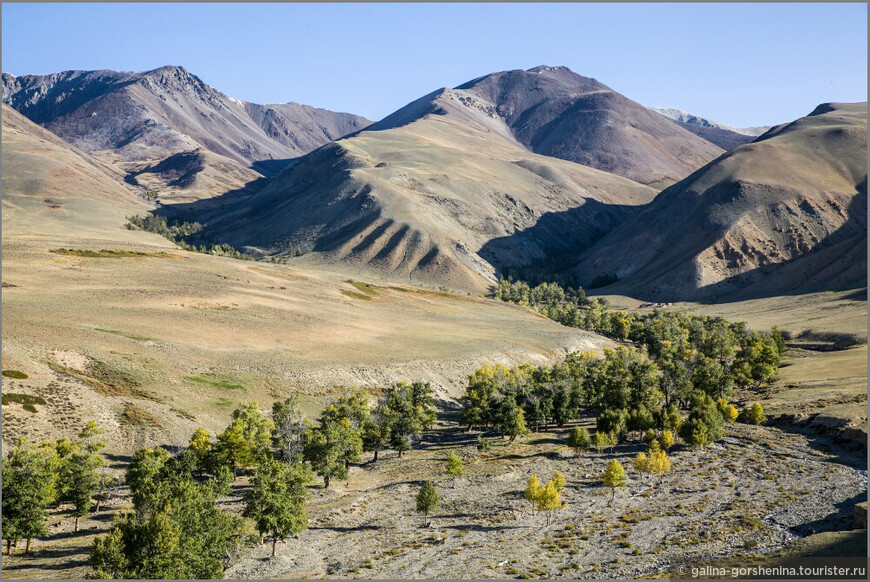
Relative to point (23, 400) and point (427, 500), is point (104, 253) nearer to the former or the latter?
point (23, 400)

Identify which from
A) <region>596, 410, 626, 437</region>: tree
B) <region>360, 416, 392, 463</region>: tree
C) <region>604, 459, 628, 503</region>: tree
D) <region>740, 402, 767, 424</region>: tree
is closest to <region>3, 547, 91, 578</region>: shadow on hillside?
<region>360, 416, 392, 463</region>: tree

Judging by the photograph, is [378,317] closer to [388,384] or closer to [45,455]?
[388,384]

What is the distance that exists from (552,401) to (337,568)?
52.3 m

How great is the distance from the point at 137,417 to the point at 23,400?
11.2m

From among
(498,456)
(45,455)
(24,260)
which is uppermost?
(24,260)

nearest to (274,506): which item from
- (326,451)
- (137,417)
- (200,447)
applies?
(326,451)

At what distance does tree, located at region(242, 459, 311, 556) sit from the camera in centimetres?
4809

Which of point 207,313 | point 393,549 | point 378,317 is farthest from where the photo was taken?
point 378,317

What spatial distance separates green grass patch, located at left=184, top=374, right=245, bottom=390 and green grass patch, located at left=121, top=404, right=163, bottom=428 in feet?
36.0

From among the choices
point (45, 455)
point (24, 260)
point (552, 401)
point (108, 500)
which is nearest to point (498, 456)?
point (552, 401)

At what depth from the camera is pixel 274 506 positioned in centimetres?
4841

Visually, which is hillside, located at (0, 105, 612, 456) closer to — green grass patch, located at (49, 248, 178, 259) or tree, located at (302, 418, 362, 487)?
green grass patch, located at (49, 248, 178, 259)

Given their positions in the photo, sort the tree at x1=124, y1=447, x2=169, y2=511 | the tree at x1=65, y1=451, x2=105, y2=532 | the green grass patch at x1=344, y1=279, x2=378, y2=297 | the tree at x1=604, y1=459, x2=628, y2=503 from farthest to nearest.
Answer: the green grass patch at x1=344, y1=279, x2=378, y2=297 < the tree at x1=604, y1=459, x2=628, y2=503 < the tree at x1=124, y1=447, x2=169, y2=511 < the tree at x1=65, y1=451, x2=105, y2=532

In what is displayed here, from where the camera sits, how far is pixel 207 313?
115 metres
